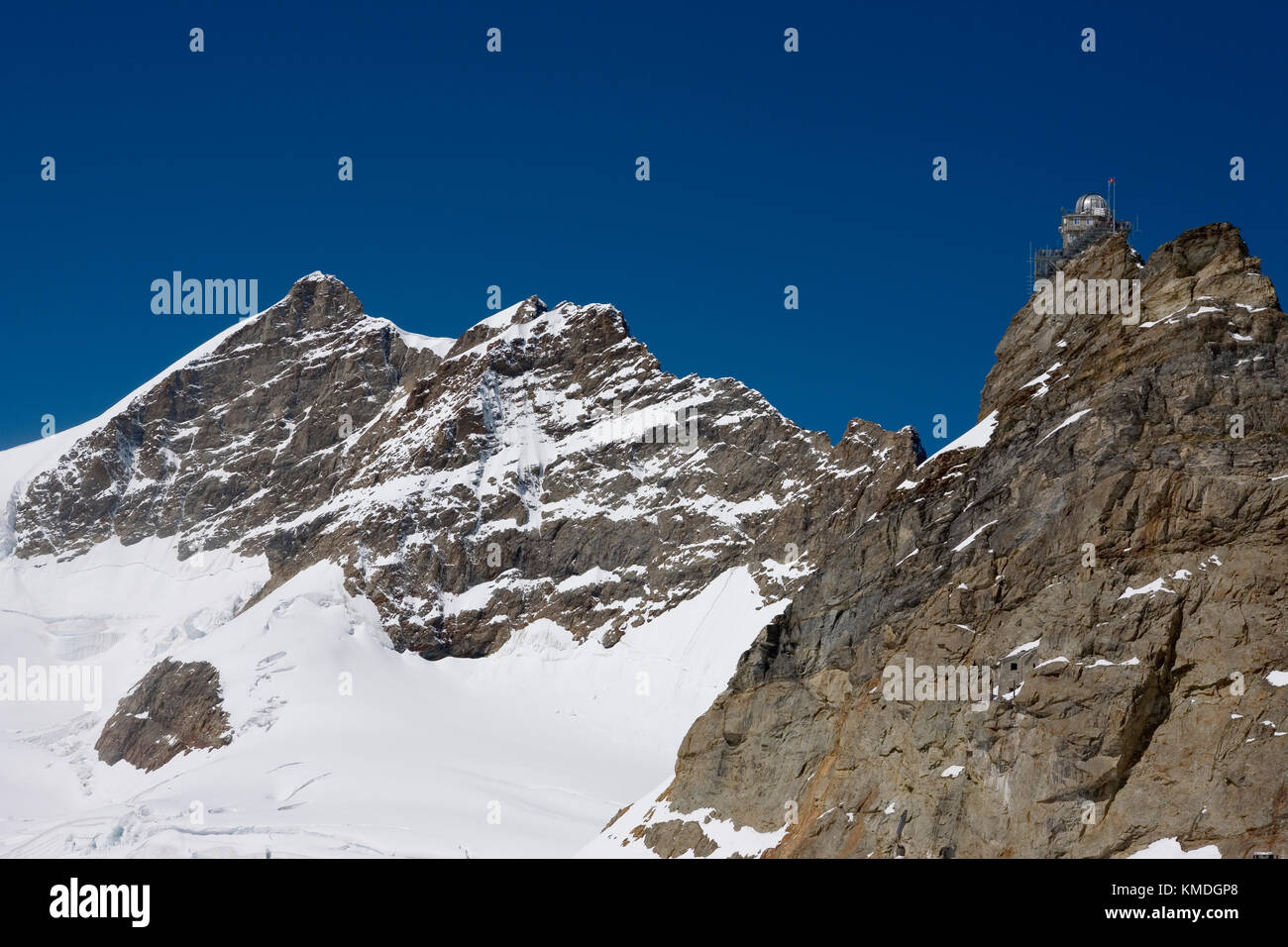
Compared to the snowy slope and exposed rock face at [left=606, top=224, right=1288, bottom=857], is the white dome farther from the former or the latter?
the snowy slope

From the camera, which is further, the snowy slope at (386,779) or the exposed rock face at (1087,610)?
the snowy slope at (386,779)

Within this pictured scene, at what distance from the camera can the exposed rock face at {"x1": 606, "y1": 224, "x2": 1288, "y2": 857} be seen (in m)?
61.4

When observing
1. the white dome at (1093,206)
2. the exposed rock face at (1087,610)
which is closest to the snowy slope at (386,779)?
the exposed rock face at (1087,610)

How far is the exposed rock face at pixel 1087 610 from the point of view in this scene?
2418 inches

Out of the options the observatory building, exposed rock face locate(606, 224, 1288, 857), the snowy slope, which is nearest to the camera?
exposed rock face locate(606, 224, 1288, 857)

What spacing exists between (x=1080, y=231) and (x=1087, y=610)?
35991mm

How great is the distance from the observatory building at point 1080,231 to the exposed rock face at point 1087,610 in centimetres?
818

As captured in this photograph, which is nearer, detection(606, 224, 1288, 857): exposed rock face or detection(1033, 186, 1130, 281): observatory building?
detection(606, 224, 1288, 857): exposed rock face

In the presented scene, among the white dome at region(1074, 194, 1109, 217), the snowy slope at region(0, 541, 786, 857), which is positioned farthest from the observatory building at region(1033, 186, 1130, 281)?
the snowy slope at region(0, 541, 786, 857)

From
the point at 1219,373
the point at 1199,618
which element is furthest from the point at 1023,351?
the point at 1199,618

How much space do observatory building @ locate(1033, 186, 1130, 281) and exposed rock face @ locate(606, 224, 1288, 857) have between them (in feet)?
26.9

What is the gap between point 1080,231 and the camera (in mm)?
95750

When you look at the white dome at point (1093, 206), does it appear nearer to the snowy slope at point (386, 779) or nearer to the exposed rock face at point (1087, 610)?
the exposed rock face at point (1087, 610)
